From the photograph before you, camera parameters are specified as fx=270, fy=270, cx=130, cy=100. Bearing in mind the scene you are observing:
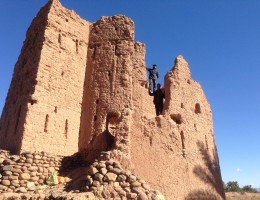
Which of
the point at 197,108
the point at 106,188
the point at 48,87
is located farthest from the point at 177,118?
the point at 106,188

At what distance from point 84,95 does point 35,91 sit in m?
3.22

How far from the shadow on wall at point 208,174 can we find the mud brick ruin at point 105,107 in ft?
0.19

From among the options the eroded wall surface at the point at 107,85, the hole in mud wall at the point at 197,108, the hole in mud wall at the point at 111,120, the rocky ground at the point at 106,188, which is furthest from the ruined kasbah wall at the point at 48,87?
the hole in mud wall at the point at 197,108

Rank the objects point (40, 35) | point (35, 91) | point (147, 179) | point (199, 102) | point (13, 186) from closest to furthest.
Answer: point (13, 186)
point (147, 179)
point (35, 91)
point (40, 35)
point (199, 102)

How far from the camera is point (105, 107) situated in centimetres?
1495

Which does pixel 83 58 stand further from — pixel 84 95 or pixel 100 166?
pixel 100 166

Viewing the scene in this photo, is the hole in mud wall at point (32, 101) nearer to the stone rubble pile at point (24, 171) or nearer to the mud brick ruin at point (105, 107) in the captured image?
the mud brick ruin at point (105, 107)

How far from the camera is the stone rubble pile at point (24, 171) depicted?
9.85 meters

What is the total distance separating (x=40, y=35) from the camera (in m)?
14.9

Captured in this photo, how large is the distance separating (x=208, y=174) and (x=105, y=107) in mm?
7073

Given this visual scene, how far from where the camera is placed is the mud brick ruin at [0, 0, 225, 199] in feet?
41.6

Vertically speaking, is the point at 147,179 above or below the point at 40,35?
below

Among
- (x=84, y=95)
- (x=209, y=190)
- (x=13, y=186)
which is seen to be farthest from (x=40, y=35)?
(x=209, y=190)

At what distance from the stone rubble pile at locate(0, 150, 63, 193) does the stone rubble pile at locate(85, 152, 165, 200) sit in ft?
8.91
